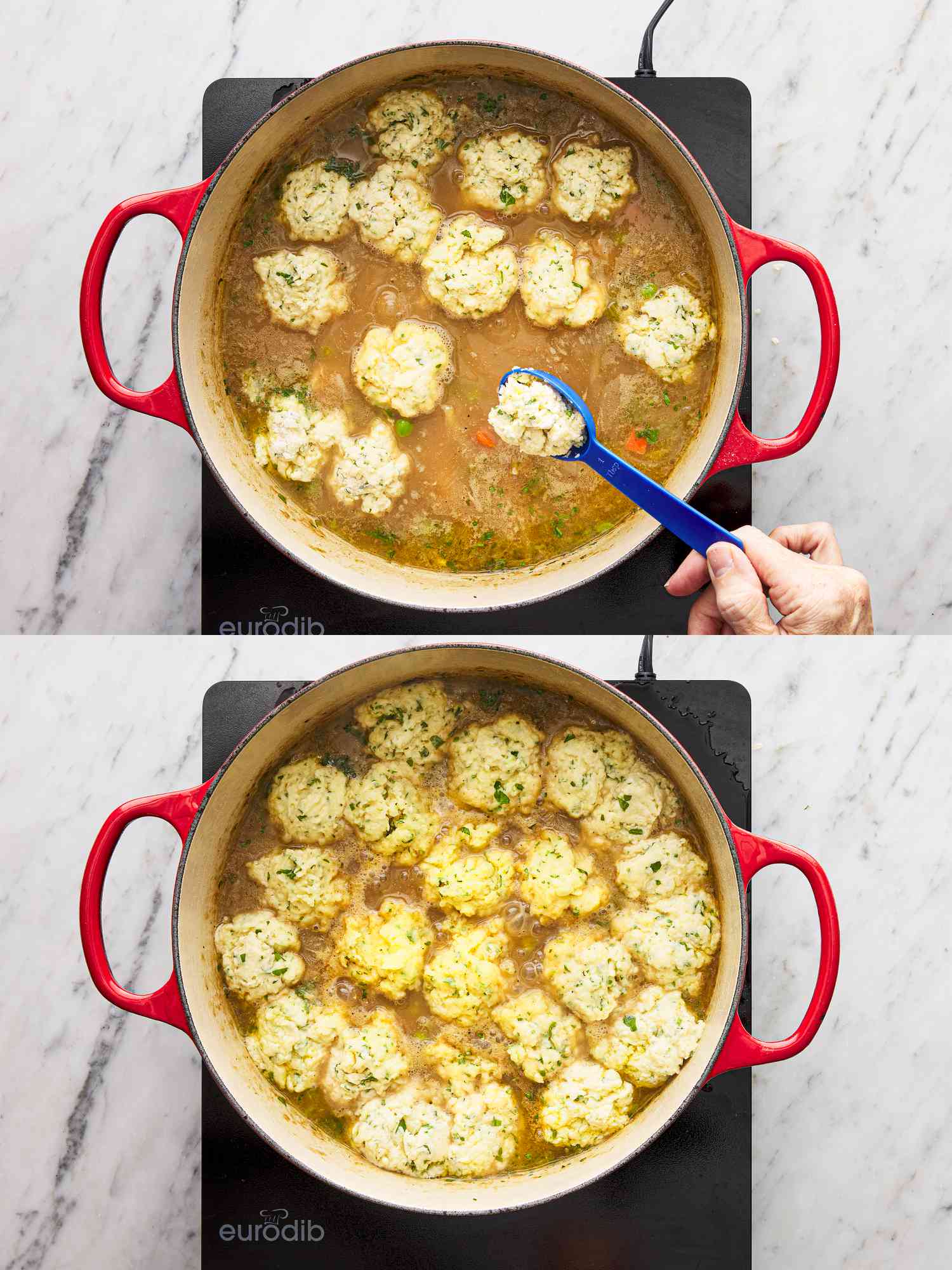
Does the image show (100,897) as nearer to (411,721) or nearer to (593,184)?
(411,721)

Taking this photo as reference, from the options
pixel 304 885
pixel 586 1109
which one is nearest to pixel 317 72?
pixel 304 885

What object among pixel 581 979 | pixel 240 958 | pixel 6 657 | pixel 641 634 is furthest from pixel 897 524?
pixel 6 657

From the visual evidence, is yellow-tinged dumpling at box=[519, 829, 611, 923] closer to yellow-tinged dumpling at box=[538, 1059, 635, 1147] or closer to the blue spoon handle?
yellow-tinged dumpling at box=[538, 1059, 635, 1147]

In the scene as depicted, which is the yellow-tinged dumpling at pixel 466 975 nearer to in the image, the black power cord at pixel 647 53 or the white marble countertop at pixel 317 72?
the white marble countertop at pixel 317 72

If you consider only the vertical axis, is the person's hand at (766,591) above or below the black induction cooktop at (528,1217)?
above

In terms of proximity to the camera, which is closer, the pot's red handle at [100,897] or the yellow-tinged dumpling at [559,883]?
the pot's red handle at [100,897]

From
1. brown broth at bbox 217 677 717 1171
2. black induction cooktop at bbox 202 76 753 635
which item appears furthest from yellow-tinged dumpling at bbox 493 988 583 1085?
black induction cooktop at bbox 202 76 753 635

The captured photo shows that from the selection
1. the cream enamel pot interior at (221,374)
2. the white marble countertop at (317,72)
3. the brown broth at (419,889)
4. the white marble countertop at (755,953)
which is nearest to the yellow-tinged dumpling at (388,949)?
the brown broth at (419,889)
